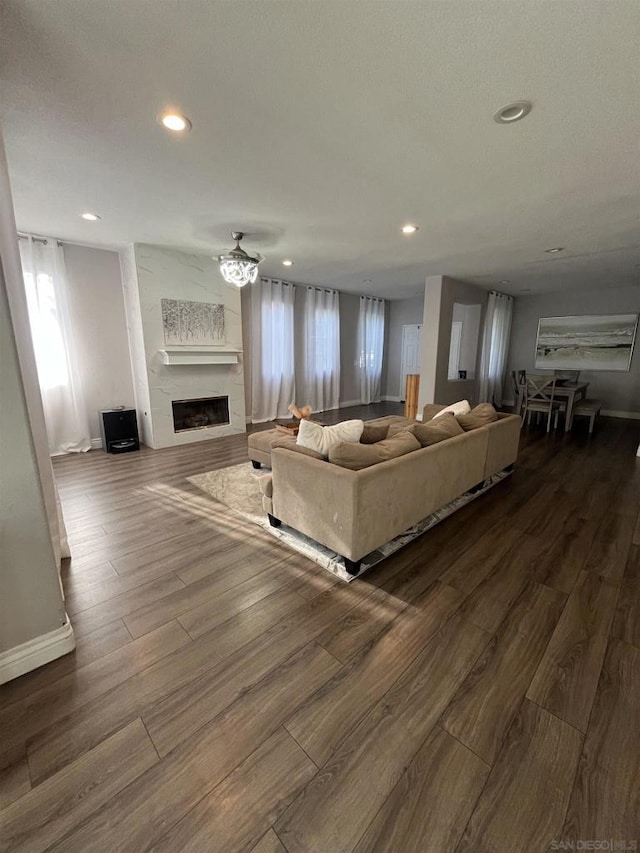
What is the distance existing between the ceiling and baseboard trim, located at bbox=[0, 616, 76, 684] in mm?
2576

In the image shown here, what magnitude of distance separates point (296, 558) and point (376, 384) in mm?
6966

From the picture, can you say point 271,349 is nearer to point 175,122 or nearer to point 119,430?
point 119,430

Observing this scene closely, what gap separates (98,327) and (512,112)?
4938 millimetres

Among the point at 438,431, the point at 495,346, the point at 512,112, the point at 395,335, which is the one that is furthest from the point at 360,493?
the point at 395,335

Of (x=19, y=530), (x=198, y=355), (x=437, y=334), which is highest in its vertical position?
(x=437, y=334)

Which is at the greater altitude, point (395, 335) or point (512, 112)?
point (512, 112)

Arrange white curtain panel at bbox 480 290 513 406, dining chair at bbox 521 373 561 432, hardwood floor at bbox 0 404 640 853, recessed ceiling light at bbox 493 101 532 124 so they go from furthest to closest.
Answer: white curtain panel at bbox 480 290 513 406 < dining chair at bbox 521 373 561 432 < recessed ceiling light at bbox 493 101 532 124 < hardwood floor at bbox 0 404 640 853

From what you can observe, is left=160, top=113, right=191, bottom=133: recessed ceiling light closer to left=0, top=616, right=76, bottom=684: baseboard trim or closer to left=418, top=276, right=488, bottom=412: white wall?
left=0, top=616, right=76, bottom=684: baseboard trim

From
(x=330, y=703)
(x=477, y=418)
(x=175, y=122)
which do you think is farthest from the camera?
(x=477, y=418)

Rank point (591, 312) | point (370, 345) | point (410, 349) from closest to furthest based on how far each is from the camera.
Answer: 1. point (591, 312)
2. point (370, 345)
3. point (410, 349)

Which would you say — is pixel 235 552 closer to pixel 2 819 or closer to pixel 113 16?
pixel 2 819

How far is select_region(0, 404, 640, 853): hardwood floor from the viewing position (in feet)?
3.48

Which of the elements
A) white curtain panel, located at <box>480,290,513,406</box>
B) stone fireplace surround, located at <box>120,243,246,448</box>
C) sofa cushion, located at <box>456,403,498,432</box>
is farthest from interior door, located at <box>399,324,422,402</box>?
sofa cushion, located at <box>456,403,498,432</box>

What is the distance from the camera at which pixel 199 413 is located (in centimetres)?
541
